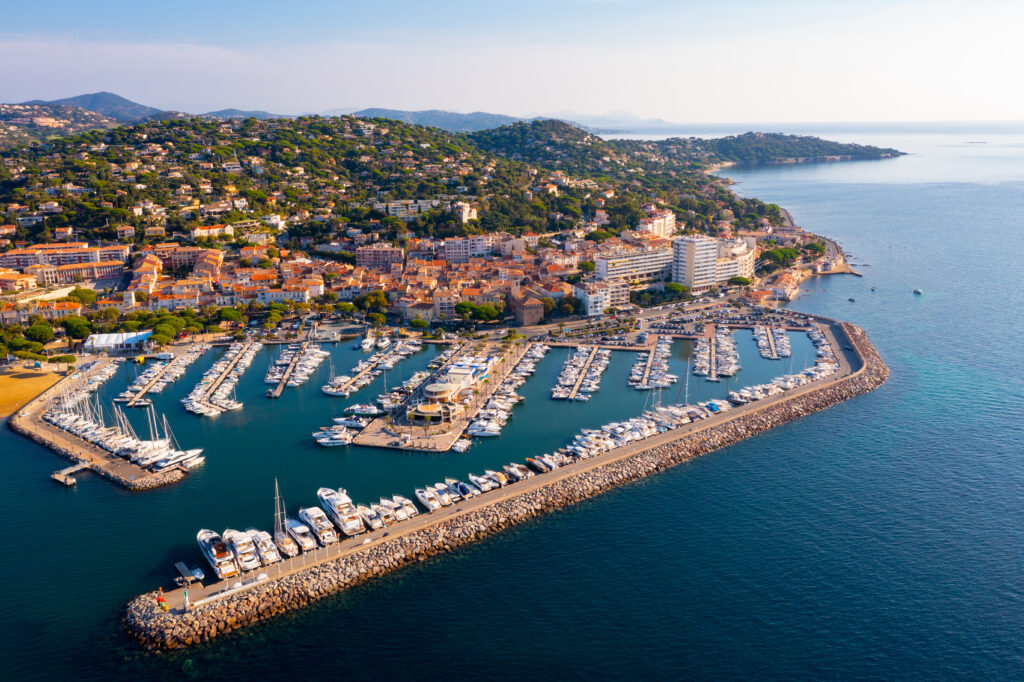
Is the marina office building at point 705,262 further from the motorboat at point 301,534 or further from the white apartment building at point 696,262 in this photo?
the motorboat at point 301,534

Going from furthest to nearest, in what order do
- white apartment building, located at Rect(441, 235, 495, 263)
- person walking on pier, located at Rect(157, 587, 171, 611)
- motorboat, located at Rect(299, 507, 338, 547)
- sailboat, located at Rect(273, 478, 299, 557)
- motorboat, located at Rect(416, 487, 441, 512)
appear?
white apartment building, located at Rect(441, 235, 495, 263)
motorboat, located at Rect(416, 487, 441, 512)
motorboat, located at Rect(299, 507, 338, 547)
sailboat, located at Rect(273, 478, 299, 557)
person walking on pier, located at Rect(157, 587, 171, 611)

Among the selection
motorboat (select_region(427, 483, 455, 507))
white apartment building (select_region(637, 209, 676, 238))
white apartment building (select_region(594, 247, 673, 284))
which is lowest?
motorboat (select_region(427, 483, 455, 507))

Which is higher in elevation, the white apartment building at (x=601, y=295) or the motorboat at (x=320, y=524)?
the white apartment building at (x=601, y=295)

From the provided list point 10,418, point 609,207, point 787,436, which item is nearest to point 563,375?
point 787,436

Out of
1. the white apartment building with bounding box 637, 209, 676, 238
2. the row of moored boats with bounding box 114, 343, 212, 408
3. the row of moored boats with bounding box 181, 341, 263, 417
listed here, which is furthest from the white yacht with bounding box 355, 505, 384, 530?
the white apartment building with bounding box 637, 209, 676, 238

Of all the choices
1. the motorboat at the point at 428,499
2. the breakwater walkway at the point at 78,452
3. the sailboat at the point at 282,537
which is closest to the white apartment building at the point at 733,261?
the motorboat at the point at 428,499

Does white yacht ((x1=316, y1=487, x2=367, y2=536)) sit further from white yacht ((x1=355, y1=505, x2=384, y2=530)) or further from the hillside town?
the hillside town

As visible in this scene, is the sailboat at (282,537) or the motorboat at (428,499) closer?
the sailboat at (282,537)
